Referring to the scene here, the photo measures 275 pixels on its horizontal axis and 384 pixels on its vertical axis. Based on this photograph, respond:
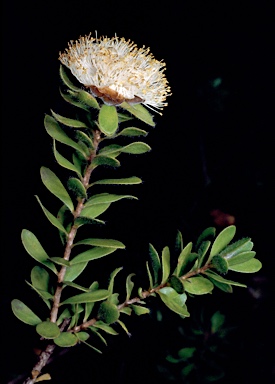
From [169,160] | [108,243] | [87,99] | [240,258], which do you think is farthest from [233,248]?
[169,160]

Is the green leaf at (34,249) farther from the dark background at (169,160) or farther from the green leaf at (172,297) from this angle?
the dark background at (169,160)

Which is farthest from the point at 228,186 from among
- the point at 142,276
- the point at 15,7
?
the point at 15,7

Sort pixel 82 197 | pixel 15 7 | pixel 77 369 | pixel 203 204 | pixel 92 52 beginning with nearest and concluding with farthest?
1. pixel 82 197
2. pixel 92 52
3. pixel 77 369
4. pixel 203 204
5. pixel 15 7

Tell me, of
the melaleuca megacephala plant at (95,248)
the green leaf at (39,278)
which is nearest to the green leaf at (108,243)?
the melaleuca megacephala plant at (95,248)

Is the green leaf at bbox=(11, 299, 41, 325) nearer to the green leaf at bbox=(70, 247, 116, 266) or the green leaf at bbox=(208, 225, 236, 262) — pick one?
the green leaf at bbox=(70, 247, 116, 266)

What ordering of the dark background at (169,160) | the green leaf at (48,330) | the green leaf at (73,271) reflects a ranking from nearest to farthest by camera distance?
the green leaf at (48,330)
the green leaf at (73,271)
the dark background at (169,160)

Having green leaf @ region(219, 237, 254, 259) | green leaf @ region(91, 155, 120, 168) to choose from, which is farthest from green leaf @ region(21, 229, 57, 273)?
green leaf @ region(219, 237, 254, 259)

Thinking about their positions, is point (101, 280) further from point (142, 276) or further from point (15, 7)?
point (15, 7)
